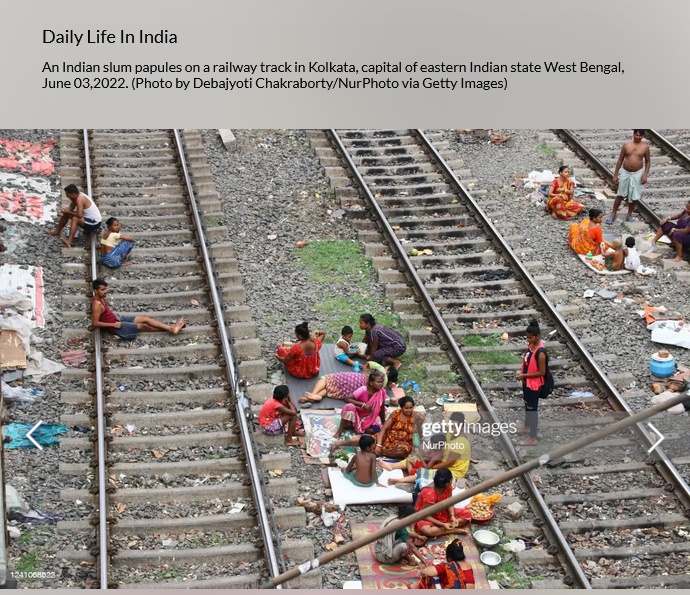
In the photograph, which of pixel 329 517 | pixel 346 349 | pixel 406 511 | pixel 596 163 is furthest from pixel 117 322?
pixel 596 163

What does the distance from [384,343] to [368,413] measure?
120 centimetres

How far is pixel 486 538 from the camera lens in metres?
9.58

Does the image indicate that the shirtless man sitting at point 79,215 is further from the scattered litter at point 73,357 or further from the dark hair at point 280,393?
the dark hair at point 280,393

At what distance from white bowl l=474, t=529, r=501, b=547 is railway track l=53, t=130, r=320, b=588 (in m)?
1.57

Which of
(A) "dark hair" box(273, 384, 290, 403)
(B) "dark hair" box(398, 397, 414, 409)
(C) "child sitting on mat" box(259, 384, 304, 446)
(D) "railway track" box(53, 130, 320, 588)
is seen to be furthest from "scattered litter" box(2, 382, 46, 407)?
(B) "dark hair" box(398, 397, 414, 409)

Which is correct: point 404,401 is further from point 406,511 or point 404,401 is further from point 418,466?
point 406,511

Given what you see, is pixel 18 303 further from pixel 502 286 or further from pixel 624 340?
pixel 624 340

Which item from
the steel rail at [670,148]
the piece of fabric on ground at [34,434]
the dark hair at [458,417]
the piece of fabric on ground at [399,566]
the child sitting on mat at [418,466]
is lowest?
the piece of fabric on ground at [399,566]

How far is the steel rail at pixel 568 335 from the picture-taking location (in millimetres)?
10359

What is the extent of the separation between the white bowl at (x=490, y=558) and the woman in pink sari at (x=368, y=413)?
1.95 metres

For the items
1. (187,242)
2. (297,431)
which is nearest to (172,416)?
(297,431)

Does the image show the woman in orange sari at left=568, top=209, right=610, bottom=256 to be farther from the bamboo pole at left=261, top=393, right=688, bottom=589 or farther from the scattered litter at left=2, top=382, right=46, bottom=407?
the bamboo pole at left=261, top=393, right=688, bottom=589

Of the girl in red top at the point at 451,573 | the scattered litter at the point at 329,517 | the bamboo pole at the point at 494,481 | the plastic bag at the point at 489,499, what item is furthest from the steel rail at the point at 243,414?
the bamboo pole at the point at 494,481

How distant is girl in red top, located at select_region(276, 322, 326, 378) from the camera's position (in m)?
11.4
